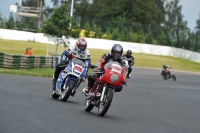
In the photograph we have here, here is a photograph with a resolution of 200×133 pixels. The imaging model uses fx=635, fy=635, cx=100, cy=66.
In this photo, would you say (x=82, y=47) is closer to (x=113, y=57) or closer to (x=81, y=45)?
(x=81, y=45)

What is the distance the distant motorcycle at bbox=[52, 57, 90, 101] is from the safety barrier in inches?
523

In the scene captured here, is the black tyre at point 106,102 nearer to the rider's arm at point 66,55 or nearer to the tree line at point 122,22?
the rider's arm at point 66,55

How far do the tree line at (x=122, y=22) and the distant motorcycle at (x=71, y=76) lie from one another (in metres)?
35.7

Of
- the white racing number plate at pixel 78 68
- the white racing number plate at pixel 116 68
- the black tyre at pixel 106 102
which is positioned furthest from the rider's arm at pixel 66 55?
the white racing number plate at pixel 116 68

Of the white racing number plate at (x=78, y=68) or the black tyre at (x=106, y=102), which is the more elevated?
the white racing number plate at (x=78, y=68)

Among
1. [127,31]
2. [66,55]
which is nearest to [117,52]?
[66,55]

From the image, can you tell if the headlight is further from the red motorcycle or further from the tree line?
the tree line

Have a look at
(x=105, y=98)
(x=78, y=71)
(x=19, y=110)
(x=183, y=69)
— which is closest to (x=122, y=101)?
(x=78, y=71)

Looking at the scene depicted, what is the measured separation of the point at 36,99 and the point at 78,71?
1.24 m

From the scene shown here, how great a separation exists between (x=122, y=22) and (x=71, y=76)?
199 ft

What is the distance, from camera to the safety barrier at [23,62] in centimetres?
2914

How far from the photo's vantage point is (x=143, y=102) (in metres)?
18.8

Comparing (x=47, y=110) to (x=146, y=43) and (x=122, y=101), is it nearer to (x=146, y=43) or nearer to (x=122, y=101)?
(x=122, y=101)

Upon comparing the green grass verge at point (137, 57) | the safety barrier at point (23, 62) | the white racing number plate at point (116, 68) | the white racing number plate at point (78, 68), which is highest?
the white racing number plate at point (116, 68)
